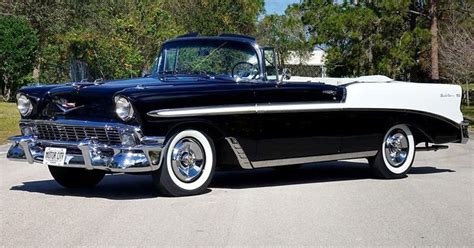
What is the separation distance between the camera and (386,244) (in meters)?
6.19

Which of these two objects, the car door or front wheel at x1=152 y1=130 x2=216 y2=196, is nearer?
front wheel at x1=152 y1=130 x2=216 y2=196

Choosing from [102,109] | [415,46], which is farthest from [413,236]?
[415,46]

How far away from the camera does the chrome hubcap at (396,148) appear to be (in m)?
10.2

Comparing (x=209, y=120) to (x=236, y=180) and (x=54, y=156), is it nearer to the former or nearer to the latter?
(x=54, y=156)

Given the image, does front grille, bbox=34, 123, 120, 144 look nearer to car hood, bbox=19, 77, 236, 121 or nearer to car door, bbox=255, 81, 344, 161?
car hood, bbox=19, 77, 236, 121

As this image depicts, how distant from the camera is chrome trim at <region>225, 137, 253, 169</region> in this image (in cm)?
846

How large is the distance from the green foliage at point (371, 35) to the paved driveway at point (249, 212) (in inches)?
1006

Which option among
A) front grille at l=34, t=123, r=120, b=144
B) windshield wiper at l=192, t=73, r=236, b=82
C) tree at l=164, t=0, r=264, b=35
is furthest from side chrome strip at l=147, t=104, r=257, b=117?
tree at l=164, t=0, r=264, b=35

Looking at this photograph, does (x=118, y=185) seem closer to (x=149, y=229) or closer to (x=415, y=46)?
(x=149, y=229)

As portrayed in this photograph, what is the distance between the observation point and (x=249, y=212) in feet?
24.5

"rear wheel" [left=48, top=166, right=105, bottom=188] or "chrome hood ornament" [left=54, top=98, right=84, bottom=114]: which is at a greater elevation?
"chrome hood ornament" [left=54, top=98, right=84, bottom=114]

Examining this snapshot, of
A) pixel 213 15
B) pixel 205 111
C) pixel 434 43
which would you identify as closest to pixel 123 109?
pixel 205 111

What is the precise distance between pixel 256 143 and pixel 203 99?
920 millimetres

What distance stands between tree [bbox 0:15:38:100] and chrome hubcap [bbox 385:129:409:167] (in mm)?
30103
